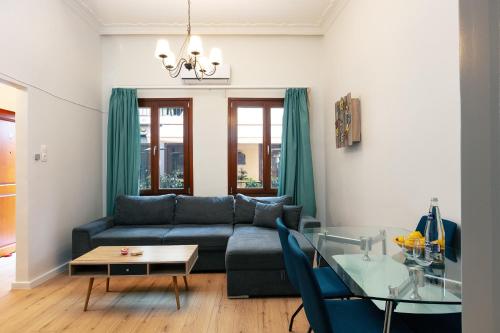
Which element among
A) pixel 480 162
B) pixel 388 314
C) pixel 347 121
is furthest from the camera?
pixel 347 121

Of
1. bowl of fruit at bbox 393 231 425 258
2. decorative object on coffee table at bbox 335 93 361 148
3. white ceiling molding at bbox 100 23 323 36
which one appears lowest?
bowl of fruit at bbox 393 231 425 258

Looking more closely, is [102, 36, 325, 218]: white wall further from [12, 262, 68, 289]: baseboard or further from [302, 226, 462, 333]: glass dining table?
[302, 226, 462, 333]: glass dining table

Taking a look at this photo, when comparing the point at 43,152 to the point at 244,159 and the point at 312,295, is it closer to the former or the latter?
the point at 244,159

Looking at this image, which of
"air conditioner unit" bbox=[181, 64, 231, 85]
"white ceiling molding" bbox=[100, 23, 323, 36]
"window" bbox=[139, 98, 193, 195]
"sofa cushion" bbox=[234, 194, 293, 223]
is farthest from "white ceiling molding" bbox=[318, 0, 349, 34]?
"sofa cushion" bbox=[234, 194, 293, 223]

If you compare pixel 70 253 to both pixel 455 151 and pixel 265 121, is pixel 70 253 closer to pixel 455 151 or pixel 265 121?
pixel 265 121

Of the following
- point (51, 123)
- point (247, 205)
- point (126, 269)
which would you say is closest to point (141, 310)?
point (126, 269)

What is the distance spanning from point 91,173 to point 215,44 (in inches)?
101

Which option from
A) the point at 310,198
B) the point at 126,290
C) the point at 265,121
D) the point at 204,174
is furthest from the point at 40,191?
the point at 310,198

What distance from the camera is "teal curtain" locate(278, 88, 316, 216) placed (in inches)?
179

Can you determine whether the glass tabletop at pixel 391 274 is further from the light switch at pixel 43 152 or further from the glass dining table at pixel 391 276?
the light switch at pixel 43 152

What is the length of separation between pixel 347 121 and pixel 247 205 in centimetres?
169

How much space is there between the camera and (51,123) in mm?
3523

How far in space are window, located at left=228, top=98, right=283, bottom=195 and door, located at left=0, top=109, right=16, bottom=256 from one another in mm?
3172

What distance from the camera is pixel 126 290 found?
10.3 feet
